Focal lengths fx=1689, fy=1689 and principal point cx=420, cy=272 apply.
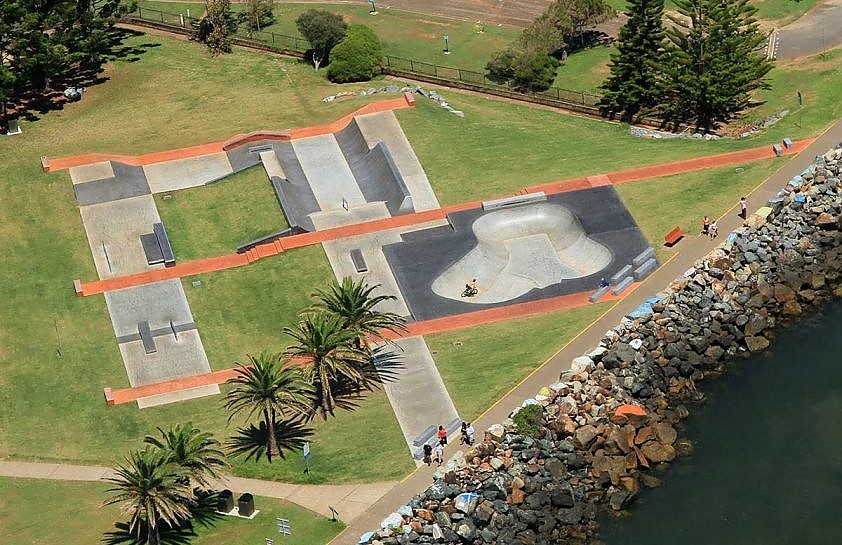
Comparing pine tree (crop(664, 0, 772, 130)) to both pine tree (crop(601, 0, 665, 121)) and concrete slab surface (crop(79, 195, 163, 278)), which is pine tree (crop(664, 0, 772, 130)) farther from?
concrete slab surface (crop(79, 195, 163, 278))

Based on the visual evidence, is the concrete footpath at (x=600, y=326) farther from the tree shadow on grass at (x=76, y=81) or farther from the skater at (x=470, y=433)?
the tree shadow on grass at (x=76, y=81)

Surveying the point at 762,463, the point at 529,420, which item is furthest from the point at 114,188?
the point at 762,463

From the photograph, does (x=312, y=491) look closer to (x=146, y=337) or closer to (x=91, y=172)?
(x=146, y=337)

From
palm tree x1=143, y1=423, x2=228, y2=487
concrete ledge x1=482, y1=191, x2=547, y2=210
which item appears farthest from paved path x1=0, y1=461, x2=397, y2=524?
concrete ledge x1=482, y1=191, x2=547, y2=210

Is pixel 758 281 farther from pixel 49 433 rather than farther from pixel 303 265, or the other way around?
pixel 49 433

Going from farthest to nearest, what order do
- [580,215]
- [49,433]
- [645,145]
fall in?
[645,145]
[580,215]
[49,433]

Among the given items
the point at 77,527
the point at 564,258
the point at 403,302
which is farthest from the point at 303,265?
the point at 77,527
